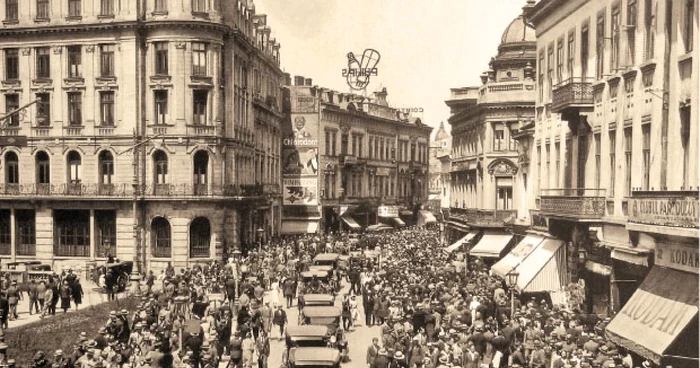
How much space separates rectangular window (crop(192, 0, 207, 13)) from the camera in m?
44.9

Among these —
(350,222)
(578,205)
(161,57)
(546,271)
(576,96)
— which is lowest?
(350,222)

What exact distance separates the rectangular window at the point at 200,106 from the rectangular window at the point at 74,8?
8911 mm

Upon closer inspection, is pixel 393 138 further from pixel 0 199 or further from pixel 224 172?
pixel 0 199

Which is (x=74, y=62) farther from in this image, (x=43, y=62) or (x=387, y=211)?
(x=387, y=211)

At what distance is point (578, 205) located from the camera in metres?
24.7

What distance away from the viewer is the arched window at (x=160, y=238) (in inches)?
1797

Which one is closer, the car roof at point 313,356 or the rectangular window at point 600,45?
the car roof at point 313,356

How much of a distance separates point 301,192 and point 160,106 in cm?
2569

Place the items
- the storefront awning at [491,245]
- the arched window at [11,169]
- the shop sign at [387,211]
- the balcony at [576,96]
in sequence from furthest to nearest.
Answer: the shop sign at [387,211] → the arched window at [11,169] → the storefront awning at [491,245] → the balcony at [576,96]

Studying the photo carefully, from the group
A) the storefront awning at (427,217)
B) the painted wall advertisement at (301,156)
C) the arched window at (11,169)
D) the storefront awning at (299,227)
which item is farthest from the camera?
the storefront awning at (427,217)

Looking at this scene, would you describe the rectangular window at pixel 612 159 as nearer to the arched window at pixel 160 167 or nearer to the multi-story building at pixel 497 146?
the multi-story building at pixel 497 146

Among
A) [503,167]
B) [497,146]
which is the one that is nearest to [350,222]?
[497,146]

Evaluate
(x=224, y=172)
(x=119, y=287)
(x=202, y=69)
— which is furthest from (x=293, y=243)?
(x=119, y=287)

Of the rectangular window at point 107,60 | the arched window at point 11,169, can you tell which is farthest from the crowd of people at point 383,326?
the arched window at point 11,169
